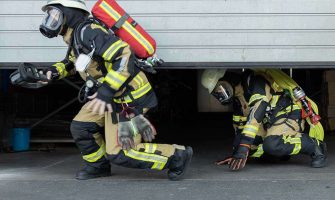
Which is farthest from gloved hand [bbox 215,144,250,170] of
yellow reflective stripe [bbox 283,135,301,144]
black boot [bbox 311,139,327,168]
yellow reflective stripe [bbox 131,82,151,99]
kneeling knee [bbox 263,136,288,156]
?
yellow reflective stripe [bbox 131,82,151,99]

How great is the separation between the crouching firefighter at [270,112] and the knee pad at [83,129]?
4.38 ft

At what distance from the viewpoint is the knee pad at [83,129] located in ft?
14.0

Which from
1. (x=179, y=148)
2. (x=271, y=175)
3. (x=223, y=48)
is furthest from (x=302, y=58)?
(x=179, y=148)

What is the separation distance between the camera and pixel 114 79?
3805 mm

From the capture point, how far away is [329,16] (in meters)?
4.39

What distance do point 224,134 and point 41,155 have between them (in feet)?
9.56

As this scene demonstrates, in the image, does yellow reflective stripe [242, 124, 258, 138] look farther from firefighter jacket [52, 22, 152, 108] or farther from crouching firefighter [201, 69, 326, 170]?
firefighter jacket [52, 22, 152, 108]

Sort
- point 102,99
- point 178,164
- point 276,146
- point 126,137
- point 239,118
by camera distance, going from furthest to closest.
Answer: point 239,118
point 276,146
point 178,164
point 126,137
point 102,99

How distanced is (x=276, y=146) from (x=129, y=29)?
6.19 feet

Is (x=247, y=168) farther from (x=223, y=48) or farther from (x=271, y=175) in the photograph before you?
(x=223, y=48)

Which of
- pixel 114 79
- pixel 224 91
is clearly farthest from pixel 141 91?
pixel 224 91

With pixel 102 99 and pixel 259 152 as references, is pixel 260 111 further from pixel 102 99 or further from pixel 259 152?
pixel 102 99

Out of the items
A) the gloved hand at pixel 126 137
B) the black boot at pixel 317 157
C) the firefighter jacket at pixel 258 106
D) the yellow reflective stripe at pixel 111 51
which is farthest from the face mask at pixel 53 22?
the black boot at pixel 317 157

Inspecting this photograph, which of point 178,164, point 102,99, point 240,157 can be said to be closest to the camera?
point 102,99
